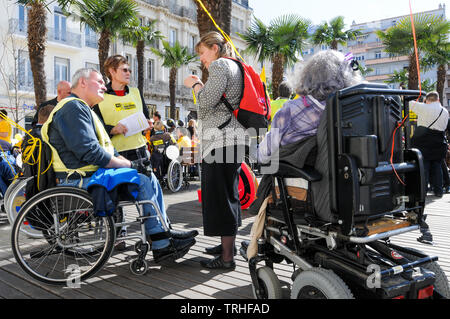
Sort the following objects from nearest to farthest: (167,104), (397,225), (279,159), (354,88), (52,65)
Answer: (354,88), (397,225), (279,159), (52,65), (167,104)

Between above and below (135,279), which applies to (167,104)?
above

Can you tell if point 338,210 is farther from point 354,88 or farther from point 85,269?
point 85,269

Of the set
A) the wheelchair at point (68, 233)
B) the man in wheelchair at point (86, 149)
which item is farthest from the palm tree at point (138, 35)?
the wheelchair at point (68, 233)

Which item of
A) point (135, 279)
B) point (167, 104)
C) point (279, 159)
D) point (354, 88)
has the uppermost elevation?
point (167, 104)

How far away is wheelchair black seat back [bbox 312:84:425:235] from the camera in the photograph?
6.49ft

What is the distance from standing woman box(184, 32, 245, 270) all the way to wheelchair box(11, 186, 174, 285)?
433 millimetres

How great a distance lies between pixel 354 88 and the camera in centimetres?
200

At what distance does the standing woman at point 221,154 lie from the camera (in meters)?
3.23

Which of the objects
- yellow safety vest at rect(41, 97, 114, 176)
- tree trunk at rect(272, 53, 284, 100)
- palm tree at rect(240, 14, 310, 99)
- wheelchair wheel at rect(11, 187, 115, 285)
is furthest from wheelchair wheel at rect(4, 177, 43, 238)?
tree trunk at rect(272, 53, 284, 100)

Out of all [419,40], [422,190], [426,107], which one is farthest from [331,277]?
[419,40]

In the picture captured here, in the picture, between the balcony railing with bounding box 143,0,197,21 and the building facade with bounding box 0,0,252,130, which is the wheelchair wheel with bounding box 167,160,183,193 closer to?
the building facade with bounding box 0,0,252,130

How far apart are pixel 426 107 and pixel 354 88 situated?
20.3 feet

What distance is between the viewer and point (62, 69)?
94.0ft

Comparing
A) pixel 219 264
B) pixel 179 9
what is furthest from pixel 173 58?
pixel 219 264
